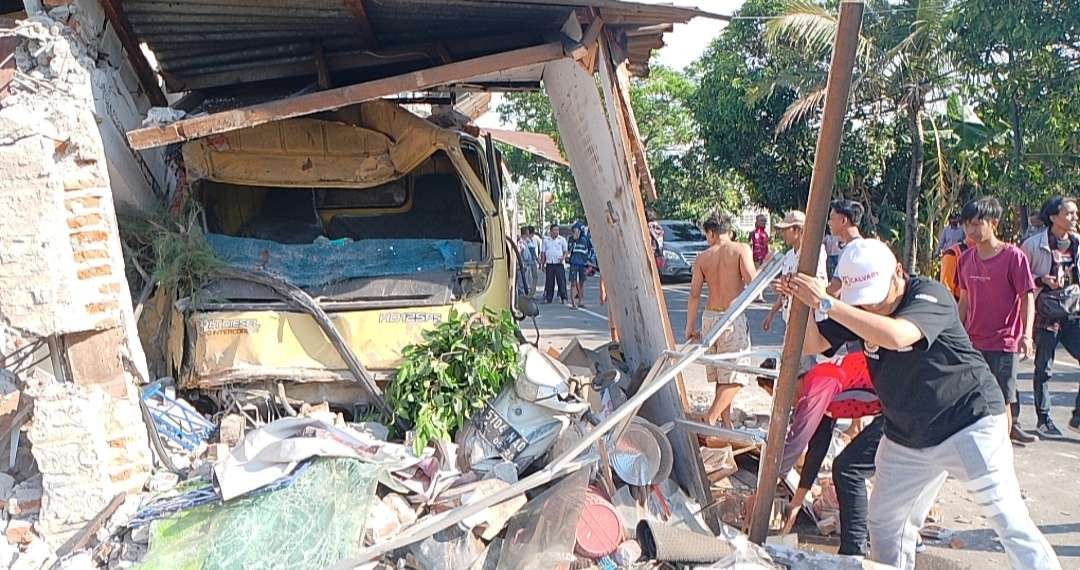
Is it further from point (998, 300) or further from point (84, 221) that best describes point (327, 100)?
point (998, 300)

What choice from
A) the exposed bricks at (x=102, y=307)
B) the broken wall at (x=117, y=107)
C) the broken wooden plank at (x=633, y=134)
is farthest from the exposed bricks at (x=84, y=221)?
the broken wooden plank at (x=633, y=134)

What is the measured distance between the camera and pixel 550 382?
4008 millimetres

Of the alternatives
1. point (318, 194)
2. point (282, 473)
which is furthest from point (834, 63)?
point (318, 194)

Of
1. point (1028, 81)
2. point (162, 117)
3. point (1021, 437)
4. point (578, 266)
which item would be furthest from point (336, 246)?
point (578, 266)

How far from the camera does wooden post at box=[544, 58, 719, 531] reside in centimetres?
435

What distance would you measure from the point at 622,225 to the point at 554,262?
31.3 feet

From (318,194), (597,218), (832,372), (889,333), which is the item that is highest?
(318,194)

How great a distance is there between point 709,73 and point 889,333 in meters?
14.6

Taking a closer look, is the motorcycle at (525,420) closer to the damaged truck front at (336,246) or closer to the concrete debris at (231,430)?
the damaged truck front at (336,246)

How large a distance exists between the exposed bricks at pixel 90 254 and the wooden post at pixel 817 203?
3205 mm

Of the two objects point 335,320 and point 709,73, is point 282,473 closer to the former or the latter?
point 335,320

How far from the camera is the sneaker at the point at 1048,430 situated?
5.48 m

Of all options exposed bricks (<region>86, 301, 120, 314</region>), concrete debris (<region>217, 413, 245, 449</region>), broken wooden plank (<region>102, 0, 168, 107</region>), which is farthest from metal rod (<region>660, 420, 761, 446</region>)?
broken wooden plank (<region>102, 0, 168, 107</region>)

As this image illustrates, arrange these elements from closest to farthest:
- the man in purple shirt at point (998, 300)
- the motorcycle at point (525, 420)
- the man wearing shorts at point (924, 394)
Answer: the man wearing shorts at point (924, 394), the motorcycle at point (525, 420), the man in purple shirt at point (998, 300)
